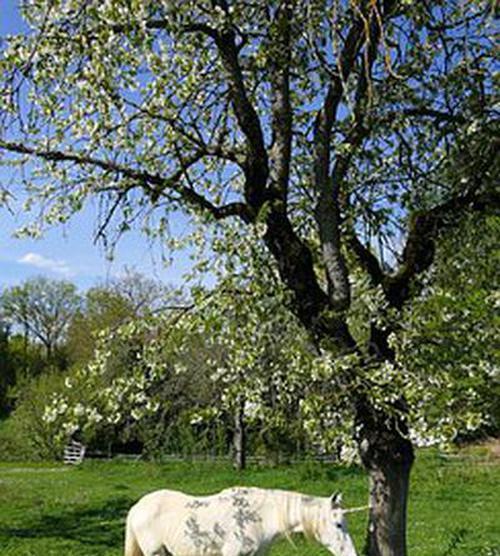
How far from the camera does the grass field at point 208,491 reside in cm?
1339

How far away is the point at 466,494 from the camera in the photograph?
2038 centimetres

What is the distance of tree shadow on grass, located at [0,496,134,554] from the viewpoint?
48.7ft

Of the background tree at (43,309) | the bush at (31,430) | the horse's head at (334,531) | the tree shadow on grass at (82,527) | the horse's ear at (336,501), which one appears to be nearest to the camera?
the horse's head at (334,531)

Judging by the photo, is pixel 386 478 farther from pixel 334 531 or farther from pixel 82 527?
pixel 82 527

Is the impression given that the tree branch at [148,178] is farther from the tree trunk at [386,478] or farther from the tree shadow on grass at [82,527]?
the tree shadow on grass at [82,527]

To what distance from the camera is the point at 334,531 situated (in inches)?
264

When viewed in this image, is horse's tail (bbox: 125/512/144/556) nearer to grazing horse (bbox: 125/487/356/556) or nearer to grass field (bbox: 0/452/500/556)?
grazing horse (bbox: 125/487/356/556)

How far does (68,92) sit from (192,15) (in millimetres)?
1376

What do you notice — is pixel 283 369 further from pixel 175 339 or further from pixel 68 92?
pixel 68 92

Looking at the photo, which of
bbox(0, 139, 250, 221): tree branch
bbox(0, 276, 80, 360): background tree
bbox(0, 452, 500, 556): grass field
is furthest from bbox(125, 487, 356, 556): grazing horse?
bbox(0, 276, 80, 360): background tree

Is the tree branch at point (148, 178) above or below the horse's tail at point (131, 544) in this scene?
above

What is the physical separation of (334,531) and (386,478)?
2.45 ft

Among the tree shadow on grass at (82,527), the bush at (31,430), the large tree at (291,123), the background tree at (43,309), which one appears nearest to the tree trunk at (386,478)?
the large tree at (291,123)

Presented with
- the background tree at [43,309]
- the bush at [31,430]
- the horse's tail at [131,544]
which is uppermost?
the background tree at [43,309]
